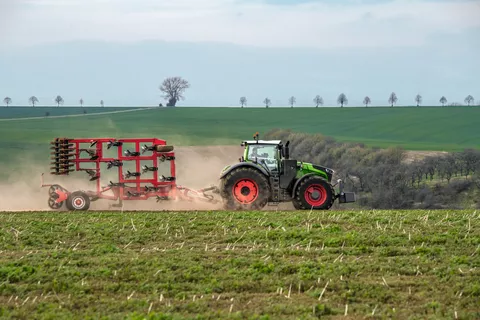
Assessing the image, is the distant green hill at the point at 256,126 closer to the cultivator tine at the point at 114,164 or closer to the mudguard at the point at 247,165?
the cultivator tine at the point at 114,164

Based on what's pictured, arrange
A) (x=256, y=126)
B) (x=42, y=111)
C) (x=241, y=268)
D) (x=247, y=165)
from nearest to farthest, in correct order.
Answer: (x=241, y=268), (x=247, y=165), (x=256, y=126), (x=42, y=111)

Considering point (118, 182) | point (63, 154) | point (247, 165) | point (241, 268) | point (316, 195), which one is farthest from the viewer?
point (63, 154)

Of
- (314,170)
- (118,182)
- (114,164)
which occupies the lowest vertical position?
(118,182)

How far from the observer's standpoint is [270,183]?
94.9 feet

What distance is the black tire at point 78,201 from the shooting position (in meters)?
29.8

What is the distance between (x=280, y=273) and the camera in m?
17.1

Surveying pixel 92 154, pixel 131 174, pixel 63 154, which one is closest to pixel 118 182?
pixel 131 174

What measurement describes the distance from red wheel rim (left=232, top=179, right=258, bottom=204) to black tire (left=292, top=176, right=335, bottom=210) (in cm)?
147

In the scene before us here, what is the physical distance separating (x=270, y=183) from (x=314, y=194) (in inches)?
61.2

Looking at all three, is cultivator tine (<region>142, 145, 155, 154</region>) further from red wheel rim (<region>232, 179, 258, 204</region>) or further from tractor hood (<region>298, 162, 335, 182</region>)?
tractor hood (<region>298, 162, 335, 182</region>)

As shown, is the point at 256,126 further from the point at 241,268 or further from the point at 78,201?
the point at 241,268

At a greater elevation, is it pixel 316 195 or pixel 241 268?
pixel 316 195

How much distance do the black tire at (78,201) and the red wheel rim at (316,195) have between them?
304 inches

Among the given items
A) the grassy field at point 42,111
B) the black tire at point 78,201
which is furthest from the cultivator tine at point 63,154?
the grassy field at point 42,111
